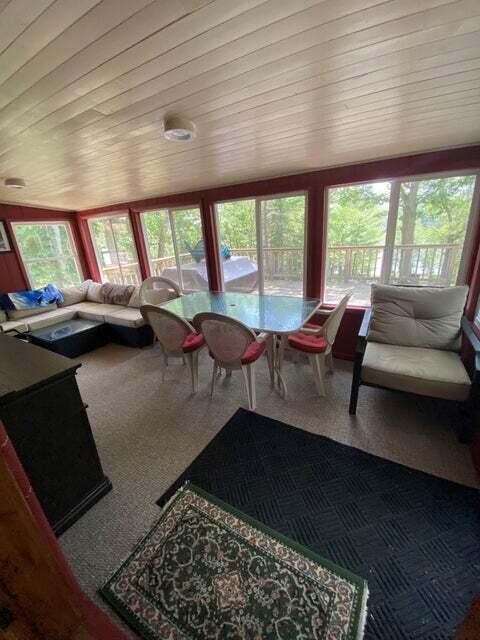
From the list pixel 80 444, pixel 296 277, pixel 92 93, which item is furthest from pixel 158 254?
pixel 80 444

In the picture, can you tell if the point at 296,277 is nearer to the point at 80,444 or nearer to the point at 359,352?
the point at 359,352

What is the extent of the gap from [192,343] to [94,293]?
3.07 meters

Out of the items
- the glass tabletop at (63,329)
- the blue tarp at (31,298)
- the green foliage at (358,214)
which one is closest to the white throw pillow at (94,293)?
the blue tarp at (31,298)

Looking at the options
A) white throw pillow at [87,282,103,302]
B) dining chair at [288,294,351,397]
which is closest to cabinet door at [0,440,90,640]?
dining chair at [288,294,351,397]

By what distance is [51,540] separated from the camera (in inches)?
32.1

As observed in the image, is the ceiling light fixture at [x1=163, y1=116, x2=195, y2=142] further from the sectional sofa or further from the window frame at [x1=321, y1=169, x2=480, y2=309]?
the sectional sofa

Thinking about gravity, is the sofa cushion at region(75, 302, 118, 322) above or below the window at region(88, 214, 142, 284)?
below

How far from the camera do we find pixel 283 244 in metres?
3.27

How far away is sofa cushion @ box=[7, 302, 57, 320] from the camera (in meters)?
3.89

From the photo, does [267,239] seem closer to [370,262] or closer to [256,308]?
[256,308]

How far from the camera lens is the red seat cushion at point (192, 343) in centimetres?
238

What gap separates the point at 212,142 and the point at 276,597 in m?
2.76

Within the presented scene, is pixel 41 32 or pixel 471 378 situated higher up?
pixel 41 32

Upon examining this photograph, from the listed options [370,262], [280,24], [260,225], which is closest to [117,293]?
[260,225]
